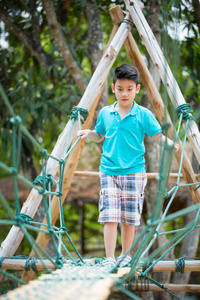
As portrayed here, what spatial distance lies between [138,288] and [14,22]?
2.33m

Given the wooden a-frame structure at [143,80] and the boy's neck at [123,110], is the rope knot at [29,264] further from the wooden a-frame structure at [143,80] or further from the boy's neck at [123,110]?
the boy's neck at [123,110]

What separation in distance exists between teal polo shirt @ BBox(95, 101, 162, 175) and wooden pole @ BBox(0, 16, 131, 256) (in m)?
0.23

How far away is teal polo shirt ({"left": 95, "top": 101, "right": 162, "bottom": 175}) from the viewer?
177cm

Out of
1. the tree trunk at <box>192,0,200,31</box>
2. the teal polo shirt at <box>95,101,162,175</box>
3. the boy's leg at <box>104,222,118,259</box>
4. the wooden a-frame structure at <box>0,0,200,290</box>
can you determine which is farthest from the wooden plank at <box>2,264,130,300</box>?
the tree trunk at <box>192,0,200,31</box>

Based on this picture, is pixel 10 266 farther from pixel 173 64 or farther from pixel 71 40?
pixel 71 40

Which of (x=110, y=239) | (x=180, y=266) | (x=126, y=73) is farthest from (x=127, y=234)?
(x=126, y=73)

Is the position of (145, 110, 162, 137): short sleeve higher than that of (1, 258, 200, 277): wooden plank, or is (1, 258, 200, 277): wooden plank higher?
(145, 110, 162, 137): short sleeve

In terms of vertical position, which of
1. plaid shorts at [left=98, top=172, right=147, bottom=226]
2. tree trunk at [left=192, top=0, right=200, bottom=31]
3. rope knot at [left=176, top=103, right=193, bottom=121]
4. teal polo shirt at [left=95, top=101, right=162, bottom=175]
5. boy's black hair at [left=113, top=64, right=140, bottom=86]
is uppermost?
tree trunk at [left=192, top=0, right=200, bottom=31]

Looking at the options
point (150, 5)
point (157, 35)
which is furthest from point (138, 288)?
point (150, 5)

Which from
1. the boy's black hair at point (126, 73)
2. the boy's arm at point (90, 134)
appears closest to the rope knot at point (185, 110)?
the boy's black hair at point (126, 73)

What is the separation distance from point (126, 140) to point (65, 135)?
1.10ft

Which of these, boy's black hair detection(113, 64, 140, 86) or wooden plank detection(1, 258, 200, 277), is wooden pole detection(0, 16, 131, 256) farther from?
boy's black hair detection(113, 64, 140, 86)

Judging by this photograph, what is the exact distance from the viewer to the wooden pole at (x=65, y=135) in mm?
1733

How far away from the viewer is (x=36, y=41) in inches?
131
